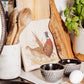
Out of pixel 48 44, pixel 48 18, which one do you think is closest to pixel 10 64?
pixel 48 44

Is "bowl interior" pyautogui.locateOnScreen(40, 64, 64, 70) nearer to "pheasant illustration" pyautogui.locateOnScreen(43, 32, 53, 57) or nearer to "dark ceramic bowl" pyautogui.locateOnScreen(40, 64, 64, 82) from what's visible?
"dark ceramic bowl" pyautogui.locateOnScreen(40, 64, 64, 82)

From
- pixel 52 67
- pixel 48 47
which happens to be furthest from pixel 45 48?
pixel 52 67

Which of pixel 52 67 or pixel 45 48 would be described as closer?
pixel 52 67

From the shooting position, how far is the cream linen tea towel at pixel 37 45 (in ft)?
3.20

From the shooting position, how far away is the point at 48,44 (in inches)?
42.9

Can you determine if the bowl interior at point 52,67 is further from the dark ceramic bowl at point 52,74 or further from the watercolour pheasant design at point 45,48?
the watercolour pheasant design at point 45,48

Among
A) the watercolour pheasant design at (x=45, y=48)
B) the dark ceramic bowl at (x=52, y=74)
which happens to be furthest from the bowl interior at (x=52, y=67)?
the watercolour pheasant design at (x=45, y=48)

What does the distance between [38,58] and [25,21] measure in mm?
207

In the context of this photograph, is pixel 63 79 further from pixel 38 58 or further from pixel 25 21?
pixel 25 21

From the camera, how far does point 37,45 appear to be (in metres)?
1.03

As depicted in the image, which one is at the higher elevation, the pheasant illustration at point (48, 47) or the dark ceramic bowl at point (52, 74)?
the pheasant illustration at point (48, 47)

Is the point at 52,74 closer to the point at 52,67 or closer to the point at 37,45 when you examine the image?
the point at 52,67

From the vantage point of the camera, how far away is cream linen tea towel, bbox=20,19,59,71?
3.20 feet

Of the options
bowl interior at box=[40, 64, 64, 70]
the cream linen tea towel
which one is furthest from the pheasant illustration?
bowl interior at box=[40, 64, 64, 70]
